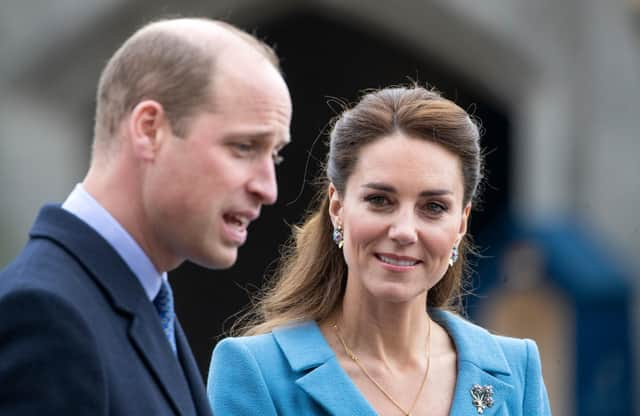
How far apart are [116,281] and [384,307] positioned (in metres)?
1.19

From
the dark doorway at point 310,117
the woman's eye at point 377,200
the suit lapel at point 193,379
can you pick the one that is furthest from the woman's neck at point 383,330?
the dark doorway at point 310,117

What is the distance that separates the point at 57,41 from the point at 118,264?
355 inches

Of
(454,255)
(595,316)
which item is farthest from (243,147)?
(595,316)

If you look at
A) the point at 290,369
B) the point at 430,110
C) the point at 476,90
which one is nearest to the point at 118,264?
the point at 290,369

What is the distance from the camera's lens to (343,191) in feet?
11.5

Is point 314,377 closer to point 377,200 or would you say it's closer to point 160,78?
point 377,200

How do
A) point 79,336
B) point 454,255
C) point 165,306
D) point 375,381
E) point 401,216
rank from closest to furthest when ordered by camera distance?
point 79,336 < point 165,306 < point 401,216 < point 375,381 < point 454,255

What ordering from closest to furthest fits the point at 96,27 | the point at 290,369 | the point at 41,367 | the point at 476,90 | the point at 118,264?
the point at 41,367 < the point at 118,264 < the point at 290,369 < the point at 96,27 < the point at 476,90

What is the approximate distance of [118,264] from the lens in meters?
2.41

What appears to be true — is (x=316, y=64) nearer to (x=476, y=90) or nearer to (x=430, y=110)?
(x=476, y=90)

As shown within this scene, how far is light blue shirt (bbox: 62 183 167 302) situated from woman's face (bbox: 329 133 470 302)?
991 millimetres

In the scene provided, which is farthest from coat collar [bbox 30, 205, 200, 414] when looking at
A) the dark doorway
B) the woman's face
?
the dark doorway

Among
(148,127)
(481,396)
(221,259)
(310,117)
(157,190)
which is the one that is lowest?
(481,396)

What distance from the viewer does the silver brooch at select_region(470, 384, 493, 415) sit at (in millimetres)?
3420
